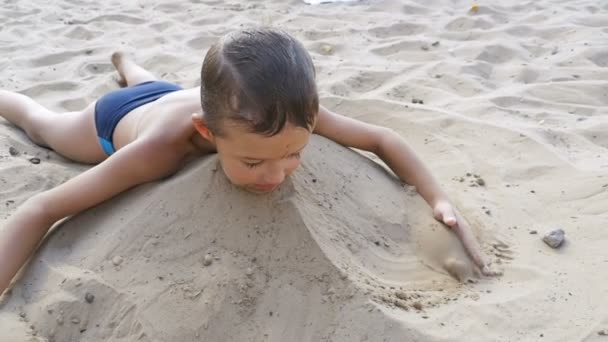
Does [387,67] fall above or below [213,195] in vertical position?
below

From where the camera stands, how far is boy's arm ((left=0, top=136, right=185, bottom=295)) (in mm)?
1984

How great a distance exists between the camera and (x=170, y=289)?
69.6 inches

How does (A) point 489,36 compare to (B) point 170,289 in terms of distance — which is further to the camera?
(A) point 489,36

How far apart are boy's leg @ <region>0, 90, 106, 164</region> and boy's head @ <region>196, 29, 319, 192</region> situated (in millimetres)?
1182

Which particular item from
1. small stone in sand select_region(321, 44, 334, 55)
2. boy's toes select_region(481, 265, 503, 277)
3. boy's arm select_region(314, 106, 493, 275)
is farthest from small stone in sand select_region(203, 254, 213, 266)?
small stone in sand select_region(321, 44, 334, 55)

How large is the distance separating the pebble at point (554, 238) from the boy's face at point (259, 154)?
969 millimetres

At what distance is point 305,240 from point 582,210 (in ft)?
3.77

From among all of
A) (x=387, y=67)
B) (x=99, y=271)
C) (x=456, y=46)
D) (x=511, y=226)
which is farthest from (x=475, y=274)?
(x=456, y=46)

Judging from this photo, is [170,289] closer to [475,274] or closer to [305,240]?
[305,240]

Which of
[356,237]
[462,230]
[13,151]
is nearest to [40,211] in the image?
[13,151]

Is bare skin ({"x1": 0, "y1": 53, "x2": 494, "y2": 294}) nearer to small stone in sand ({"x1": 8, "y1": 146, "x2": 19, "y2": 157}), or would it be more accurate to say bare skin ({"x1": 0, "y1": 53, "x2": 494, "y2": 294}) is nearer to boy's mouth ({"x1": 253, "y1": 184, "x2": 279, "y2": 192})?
boy's mouth ({"x1": 253, "y1": 184, "x2": 279, "y2": 192})

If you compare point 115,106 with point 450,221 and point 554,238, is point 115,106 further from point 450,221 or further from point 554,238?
point 554,238

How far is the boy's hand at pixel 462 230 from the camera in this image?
2.03 metres

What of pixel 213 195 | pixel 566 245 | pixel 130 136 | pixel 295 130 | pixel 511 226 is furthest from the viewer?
pixel 130 136
